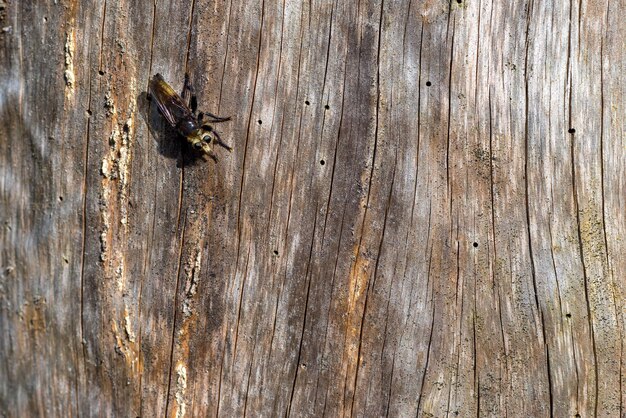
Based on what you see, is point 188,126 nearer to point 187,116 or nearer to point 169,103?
point 187,116

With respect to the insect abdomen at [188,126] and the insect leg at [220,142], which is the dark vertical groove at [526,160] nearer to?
the insect leg at [220,142]

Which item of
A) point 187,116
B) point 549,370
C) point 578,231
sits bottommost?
point 549,370

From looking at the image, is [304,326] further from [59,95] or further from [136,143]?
[59,95]

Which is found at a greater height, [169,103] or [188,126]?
[169,103]

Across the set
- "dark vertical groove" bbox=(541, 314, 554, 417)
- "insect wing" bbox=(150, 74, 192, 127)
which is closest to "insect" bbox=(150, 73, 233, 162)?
"insect wing" bbox=(150, 74, 192, 127)

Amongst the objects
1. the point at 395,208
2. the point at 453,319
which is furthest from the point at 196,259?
the point at 453,319

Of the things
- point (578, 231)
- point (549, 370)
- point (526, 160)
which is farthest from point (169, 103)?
point (549, 370)
